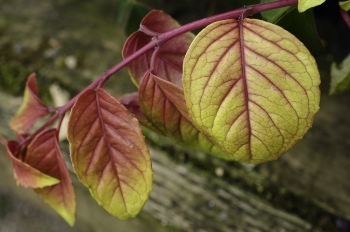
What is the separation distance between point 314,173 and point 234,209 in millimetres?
192

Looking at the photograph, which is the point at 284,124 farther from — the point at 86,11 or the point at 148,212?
the point at 86,11

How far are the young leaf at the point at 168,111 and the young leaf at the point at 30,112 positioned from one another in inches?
7.2

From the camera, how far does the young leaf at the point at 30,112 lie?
2.12 feet

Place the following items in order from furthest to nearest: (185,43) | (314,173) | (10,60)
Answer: (10,60) → (314,173) → (185,43)

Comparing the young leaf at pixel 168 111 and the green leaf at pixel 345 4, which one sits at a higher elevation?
the green leaf at pixel 345 4

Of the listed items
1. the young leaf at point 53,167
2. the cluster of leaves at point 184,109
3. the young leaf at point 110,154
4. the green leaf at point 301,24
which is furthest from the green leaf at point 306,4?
the young leaf at point 53,167

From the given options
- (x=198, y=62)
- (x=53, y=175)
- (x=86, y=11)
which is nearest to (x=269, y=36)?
(x=198, y=62)

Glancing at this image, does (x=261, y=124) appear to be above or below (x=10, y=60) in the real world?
above

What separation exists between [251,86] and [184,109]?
0.37 ft

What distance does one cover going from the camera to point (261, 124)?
0.43 m

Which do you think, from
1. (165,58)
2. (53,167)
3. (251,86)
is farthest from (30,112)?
(251,86)

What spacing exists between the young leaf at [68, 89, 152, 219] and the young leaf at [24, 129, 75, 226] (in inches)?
2.7

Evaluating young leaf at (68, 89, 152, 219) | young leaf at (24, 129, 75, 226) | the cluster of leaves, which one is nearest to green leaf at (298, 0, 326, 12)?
the cluster of leaves

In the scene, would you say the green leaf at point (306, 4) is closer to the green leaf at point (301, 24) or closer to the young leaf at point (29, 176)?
the green leaf at point (301, 24)
